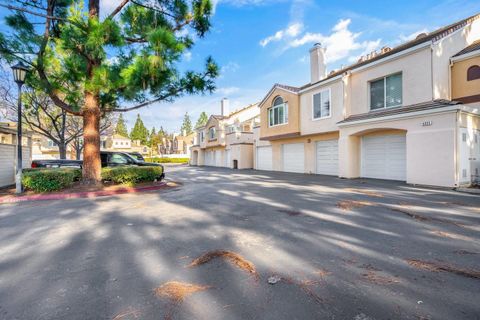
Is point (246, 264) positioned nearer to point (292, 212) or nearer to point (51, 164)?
point (292, 212)

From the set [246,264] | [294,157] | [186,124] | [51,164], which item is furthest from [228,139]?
[186,124]

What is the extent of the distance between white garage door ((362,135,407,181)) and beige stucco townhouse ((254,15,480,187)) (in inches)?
1.9

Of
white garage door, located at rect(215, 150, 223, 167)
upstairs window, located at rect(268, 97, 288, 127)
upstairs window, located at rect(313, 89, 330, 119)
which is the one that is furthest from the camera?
white garage door, located at rect(215, 150, 223, 167)

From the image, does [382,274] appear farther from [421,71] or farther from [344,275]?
[421,71]

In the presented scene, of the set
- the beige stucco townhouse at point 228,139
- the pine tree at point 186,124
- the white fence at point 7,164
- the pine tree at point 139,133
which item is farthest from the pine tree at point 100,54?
the pine tree at point 186,124

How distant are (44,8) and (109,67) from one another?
10.6 ft

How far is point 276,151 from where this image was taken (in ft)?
67.2

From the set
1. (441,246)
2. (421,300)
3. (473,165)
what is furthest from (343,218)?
(473,165)

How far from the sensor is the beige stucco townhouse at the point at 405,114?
9562mm

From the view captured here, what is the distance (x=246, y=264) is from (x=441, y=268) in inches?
98.3

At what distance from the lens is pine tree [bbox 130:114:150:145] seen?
70562 millimetres

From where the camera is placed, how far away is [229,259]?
3414 millimetres

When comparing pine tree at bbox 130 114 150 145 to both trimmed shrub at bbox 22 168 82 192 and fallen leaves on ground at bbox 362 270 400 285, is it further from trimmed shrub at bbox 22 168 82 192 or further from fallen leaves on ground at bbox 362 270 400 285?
fallen leaves on ground at bbox 362 270 400 285

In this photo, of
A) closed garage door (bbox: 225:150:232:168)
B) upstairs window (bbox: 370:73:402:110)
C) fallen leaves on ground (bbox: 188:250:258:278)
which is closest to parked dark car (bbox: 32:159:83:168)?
fallen leaves on ground (bbox: 188:250:258:278)
